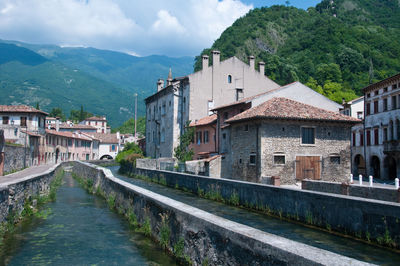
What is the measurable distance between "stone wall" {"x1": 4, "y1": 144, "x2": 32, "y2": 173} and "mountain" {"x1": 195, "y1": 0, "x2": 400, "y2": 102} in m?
50.6

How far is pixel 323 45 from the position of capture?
89688mm

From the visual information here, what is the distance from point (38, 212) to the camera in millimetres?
12695

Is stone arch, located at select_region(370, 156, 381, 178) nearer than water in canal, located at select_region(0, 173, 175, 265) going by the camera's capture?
No

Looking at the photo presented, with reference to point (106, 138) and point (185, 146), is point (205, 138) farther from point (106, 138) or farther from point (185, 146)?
point (106, 138)

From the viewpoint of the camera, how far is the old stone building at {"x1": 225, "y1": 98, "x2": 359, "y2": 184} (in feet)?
80.8

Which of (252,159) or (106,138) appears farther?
(106,138)

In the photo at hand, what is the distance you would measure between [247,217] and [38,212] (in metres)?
7.48

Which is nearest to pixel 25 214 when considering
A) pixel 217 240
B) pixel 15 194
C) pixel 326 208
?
pixel 15 194

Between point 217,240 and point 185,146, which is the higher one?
point 185,146

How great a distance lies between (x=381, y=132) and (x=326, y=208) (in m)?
31.7

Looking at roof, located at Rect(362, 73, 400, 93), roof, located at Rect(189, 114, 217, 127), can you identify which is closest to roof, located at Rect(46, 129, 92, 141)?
roof, located at Rect(189, 114, 217, 127)

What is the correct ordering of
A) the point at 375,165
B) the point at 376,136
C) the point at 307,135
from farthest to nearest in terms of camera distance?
1. the point at 375,165
2. the point at 376,136
3. the point at 307,135

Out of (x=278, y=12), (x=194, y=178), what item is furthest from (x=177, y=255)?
(x=278, y=12)

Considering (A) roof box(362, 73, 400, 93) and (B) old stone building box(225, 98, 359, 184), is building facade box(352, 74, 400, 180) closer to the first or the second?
(A) roof box(362, 73, 400, 93)
